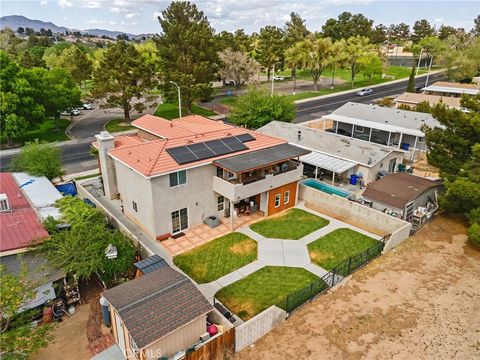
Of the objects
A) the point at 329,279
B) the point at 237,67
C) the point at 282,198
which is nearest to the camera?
the point at 329,279

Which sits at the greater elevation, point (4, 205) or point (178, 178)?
point (178, 178)

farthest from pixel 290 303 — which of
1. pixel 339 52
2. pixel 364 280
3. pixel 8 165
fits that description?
pixel 339 52

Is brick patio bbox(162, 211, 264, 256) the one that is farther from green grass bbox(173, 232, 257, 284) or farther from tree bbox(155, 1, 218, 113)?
tree bbox(155, 1, 218, 113)

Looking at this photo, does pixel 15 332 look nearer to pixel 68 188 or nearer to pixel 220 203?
pixel 220 203

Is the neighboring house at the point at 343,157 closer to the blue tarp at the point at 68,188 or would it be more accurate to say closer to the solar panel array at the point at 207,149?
the solar panel array at the point at 207,149

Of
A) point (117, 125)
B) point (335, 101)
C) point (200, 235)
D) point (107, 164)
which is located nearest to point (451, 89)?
point (335, 101)
